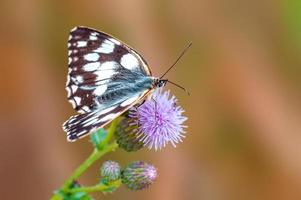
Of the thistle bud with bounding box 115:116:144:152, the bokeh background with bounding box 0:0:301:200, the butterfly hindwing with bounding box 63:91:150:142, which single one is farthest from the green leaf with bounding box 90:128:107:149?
the bokeh background with bounding box 0:0:301:200

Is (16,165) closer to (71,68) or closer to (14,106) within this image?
(14,106)

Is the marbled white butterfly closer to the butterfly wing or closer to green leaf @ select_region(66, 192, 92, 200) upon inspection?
the butterfly wing

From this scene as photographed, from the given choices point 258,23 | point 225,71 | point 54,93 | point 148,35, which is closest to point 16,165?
point 54,93

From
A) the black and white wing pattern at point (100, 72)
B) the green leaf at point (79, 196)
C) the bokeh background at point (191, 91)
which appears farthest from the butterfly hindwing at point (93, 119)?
the bokeh background at point (191, 91)

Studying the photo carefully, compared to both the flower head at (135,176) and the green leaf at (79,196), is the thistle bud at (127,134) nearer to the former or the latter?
the flower head at (135,176)

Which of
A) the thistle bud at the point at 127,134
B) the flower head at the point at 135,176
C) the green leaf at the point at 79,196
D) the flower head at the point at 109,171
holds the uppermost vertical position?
the thistle bud at the point at 127,134

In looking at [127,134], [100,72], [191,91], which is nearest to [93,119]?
[127,134]
